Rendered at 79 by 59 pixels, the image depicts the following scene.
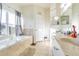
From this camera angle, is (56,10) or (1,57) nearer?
(1,57)

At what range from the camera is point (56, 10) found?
51.1 inches

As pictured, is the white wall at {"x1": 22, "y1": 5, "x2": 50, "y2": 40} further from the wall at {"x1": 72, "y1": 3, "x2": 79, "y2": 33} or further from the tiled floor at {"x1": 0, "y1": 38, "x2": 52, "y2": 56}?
the wall at {"x1": 72, "y1": 3, "x2": 79, "y2": 33}

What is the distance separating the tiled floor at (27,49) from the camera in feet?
3.91

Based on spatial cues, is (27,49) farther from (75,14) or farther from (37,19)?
(75,14)

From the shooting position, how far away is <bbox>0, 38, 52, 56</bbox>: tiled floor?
46.9 inches

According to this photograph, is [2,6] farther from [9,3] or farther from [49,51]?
[49,51]

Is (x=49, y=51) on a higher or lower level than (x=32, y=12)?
lower

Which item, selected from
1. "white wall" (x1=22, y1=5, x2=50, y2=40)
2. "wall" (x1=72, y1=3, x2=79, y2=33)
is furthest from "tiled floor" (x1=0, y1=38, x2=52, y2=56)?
"wall" (x1=72, y1=3, x2=79, y2=33)

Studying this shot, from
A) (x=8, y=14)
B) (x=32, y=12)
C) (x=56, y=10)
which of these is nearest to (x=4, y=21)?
(x=8, y=14)

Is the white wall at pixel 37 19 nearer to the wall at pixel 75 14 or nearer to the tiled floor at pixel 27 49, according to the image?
the tiled floor at pixel 27 49

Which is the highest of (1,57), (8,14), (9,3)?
(9,3)

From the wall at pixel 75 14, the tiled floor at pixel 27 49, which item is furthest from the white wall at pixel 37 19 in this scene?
the wall at pixel 75 14

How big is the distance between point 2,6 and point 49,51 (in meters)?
0.73

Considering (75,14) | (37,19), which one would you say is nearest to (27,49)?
(37,19)
